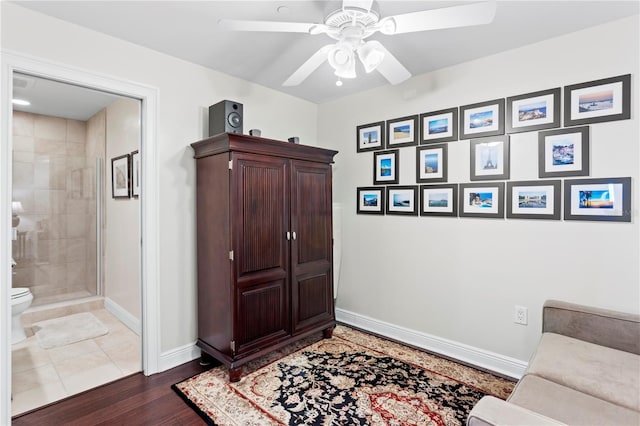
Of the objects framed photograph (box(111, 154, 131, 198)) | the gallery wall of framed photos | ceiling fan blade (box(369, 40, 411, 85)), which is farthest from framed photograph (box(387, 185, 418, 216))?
framed photograph (box(111, 154, 131, 198))

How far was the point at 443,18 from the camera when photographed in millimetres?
1403

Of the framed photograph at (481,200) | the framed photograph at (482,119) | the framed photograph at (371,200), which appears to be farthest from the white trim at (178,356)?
the framed photograph at (482,119)

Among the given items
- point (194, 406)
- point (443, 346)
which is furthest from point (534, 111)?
point (194, 406)

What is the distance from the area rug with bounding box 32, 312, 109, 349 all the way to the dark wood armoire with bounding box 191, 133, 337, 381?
1.18m

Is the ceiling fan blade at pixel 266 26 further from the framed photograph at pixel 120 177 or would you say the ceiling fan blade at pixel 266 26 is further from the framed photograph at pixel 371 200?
the framed photograph at pixel 120 177

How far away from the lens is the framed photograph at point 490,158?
2.47 meters

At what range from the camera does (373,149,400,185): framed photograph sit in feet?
10.2

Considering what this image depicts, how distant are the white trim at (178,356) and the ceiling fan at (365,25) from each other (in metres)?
2.36

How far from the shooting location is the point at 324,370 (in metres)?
2.48

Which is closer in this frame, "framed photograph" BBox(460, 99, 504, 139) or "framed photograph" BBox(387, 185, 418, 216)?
"framed photograph" BBox(460, 99, 504, 139)

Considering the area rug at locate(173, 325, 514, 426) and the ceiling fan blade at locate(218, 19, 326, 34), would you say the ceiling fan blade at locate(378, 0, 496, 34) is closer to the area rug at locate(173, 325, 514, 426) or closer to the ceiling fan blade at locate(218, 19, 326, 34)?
the ceiling fan blade at locate(218, 19, 326, 34)

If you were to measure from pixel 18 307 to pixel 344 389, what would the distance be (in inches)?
96.7

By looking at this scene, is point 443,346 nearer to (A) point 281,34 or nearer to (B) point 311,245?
(B) point 311,245

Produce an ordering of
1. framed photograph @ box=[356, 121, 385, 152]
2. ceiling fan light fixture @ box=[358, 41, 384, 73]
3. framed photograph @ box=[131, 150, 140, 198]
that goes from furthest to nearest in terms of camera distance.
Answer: framed photograph @ box=[356, 121, 385, 152]
framed photograph @ box=[131, 150, 140, 198]
ceiling fan light fixture @ box=[358, 41, 384, 73]
